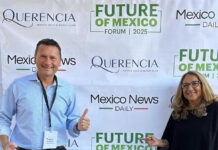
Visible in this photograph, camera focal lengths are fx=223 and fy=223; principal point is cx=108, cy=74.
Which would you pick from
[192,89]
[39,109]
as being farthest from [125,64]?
[39,109]

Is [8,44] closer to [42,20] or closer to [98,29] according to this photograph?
[42,20]

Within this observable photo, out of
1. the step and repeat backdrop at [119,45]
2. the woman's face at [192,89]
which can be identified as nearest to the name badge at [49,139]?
the step and repeat backdrop at [119,45]

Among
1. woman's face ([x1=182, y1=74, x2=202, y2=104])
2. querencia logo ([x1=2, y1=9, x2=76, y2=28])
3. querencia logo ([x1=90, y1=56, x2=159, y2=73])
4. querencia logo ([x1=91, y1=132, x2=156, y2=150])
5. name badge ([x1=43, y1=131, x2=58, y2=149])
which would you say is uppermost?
querencia logo ([x1=2, y1=9, x2=76, y2=28])

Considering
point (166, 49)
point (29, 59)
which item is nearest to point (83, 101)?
point (29, 59)

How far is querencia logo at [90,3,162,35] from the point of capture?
7.19 ft

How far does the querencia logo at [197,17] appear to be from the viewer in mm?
2182

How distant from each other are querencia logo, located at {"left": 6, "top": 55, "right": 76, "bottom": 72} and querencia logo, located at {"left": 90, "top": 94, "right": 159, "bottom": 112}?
1.34ft

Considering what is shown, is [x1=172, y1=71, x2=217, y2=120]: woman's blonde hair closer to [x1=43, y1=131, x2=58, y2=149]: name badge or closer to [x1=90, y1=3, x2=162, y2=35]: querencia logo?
[x1=90, y1=3, x2=162, y2=35]: querencia logo

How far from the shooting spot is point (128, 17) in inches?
86.4

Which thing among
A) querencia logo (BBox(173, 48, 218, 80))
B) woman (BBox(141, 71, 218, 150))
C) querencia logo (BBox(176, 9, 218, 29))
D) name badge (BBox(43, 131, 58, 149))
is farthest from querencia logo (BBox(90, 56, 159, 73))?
name badge (BBox(43, 131, 58, 149))

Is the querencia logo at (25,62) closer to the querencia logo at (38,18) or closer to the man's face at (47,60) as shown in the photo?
the querencia logo at (38,18)

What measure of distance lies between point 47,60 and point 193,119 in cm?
126

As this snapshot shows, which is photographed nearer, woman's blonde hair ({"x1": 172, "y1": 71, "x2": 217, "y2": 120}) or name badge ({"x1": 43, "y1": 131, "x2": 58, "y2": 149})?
name badge ({"x1": 43, "y1": 131, "x2": 58, "y2": 149})

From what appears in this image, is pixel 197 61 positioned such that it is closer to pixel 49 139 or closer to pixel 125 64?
pixel 125 64
